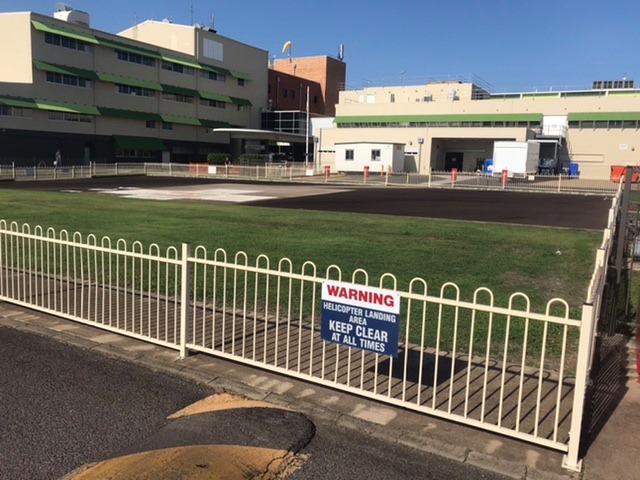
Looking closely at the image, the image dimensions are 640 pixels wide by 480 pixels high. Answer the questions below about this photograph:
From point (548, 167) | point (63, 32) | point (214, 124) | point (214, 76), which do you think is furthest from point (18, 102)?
point (548, 167)

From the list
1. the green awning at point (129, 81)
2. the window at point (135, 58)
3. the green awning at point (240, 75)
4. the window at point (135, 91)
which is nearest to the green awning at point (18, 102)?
the green awning at point (129, 81)

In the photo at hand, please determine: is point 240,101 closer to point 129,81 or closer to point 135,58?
point 135,58

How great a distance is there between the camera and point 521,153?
48.1 meters

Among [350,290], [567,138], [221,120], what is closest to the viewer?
[350,290]

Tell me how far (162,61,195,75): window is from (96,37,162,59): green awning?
1.76 metres

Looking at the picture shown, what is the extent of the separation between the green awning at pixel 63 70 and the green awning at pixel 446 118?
28.7m

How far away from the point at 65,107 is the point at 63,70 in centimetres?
337

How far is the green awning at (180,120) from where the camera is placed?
64625mm

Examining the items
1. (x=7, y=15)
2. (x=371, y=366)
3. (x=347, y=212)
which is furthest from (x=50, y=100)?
(x=371, y=366)

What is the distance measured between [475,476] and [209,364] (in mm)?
2945

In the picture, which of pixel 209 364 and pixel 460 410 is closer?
pixel 460 410

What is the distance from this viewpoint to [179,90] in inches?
2596

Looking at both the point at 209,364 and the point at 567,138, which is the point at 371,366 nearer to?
the point at 209,364

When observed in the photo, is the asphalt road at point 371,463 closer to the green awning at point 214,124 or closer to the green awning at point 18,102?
the green awning at point 18,102
